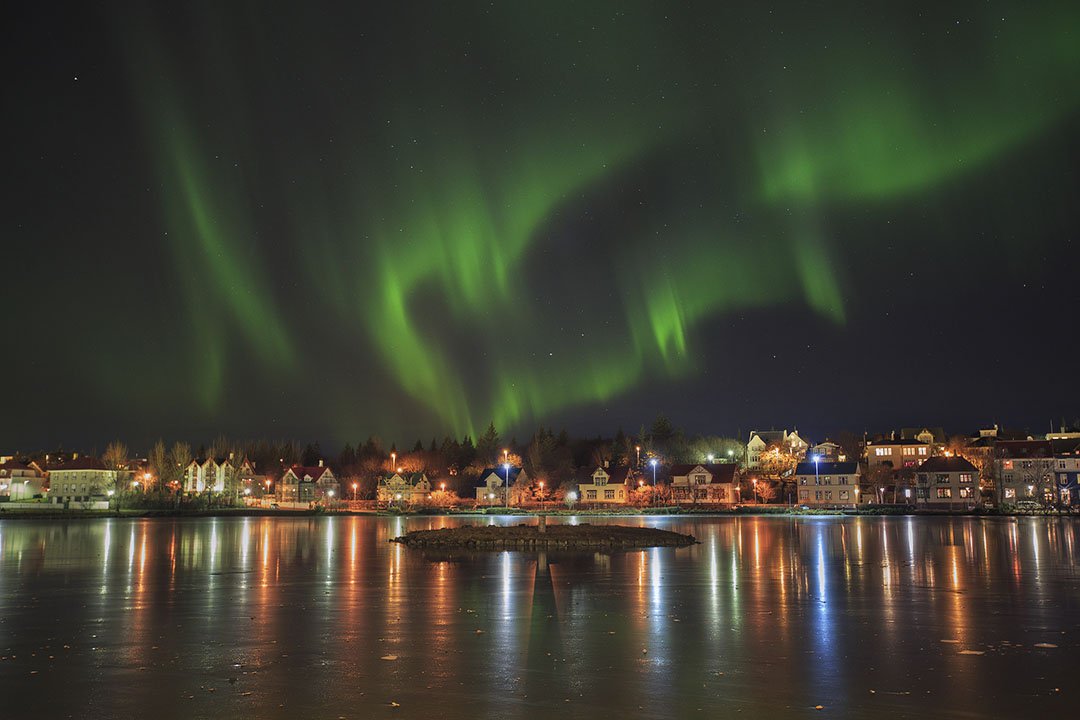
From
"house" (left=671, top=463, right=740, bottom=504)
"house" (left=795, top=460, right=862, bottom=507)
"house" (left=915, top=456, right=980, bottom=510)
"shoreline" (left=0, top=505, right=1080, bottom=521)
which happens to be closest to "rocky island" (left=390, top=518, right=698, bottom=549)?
"shoreline" (left=0, top=505, right=1080, bottom=521)

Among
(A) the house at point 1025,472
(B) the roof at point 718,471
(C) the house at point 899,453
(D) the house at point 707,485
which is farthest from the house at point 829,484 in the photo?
(C) the house at point 899,453

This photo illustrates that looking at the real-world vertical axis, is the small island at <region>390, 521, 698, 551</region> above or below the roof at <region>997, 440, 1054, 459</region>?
below

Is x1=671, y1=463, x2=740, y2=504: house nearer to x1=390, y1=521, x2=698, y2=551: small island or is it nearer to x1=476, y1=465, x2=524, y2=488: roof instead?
x1=476, y1=465, x2=524, y2=488: roof

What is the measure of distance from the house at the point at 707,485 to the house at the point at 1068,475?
180 feet

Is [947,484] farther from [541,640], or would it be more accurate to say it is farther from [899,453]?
[541,640]

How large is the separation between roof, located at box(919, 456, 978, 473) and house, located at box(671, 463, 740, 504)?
110 feet

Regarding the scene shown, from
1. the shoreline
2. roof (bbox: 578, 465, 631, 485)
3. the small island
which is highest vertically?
roof (bbox: 578, 465, 631, 485)

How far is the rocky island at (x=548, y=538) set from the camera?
50531mm

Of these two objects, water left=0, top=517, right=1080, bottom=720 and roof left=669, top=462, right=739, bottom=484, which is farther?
roof left=669, top=462, right=739, bottom=484

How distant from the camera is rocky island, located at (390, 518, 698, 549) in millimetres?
50531

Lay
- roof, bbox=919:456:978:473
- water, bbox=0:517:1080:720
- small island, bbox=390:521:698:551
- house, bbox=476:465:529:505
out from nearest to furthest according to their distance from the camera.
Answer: water, bbox=0:517:1080:720, small island, bbox=390:521:698:551, roof, bbox=919:456:978:473, house, bbox=476:465:529:505

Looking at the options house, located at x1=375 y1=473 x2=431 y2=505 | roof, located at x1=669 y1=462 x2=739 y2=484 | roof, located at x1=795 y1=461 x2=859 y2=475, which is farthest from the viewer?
house, located at x1=375 y1=473 x2=431 y2=505

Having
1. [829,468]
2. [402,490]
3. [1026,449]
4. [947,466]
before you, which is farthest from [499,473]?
[1026,449]

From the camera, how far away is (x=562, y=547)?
50062 mm
